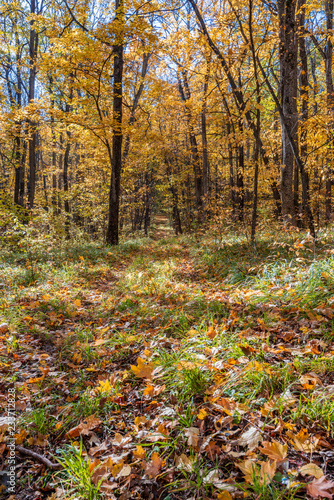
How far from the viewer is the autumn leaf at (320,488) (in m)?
1.23

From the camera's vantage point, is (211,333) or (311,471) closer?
(311,471)

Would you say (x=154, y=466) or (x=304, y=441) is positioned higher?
(x=304, y=441)

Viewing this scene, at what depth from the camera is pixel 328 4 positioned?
936 centimetres

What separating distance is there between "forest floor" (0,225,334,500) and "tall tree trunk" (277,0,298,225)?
343 cm

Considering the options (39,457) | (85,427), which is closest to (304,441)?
(85,427)

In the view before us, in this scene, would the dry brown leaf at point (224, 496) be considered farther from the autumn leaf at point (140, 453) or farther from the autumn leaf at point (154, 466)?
the autumn leaf at point (140, 453)

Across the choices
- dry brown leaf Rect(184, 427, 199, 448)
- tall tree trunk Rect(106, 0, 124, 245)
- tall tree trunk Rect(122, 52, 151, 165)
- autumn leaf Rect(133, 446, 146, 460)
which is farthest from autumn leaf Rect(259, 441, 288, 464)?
tall tree trunk Rect(122, 52, 151, 165)

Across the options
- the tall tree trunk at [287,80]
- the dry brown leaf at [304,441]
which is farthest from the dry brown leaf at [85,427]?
the tall tree trunk at [287,80]

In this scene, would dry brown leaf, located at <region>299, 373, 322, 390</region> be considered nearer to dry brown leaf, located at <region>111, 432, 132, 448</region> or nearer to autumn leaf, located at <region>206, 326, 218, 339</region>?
autumn leaf, located at <region>206, 326, 218, 339</region>

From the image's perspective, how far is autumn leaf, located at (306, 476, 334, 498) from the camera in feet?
4.05

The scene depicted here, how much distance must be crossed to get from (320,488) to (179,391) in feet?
3.78

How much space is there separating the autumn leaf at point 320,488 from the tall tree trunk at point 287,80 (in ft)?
18.4

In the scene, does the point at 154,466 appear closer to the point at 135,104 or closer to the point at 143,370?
the point at 143,370

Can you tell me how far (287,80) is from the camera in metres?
6.23
